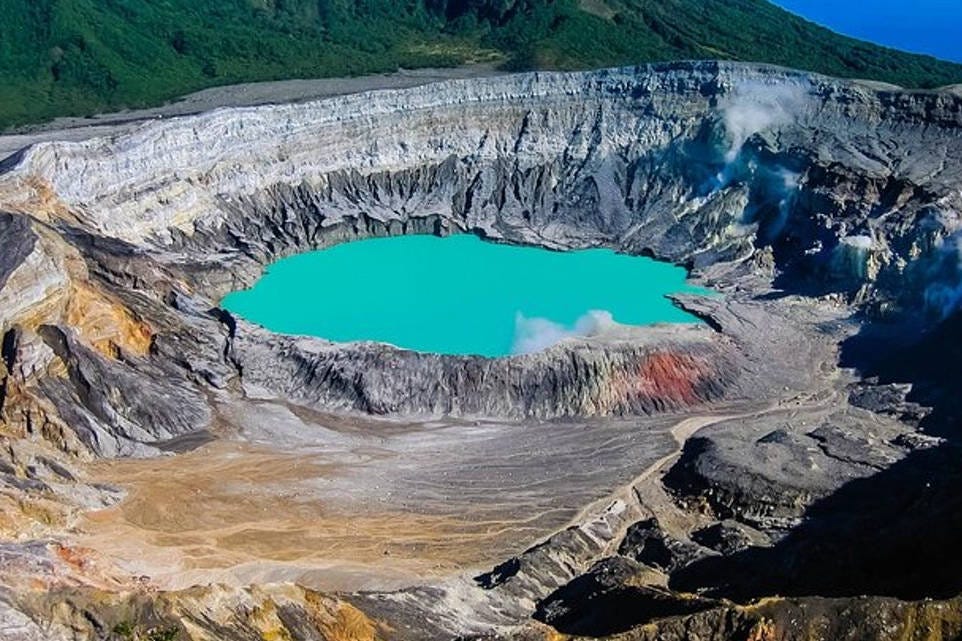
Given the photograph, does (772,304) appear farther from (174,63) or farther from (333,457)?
(174,63)

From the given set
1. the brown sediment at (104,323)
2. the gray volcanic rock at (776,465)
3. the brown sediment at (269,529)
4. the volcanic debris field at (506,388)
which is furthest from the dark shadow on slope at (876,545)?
A: the brown sediment at (104,323)

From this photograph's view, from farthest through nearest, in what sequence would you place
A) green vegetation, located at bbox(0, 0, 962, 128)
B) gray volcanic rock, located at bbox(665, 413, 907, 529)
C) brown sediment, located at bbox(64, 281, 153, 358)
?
green vegetation, located at bbox(0, 0, 962, 128)
brown sediment, located at bbox(64, 281, 153, 358)
gray volcanic rock, located at bbox(665, 413, 907, 529)

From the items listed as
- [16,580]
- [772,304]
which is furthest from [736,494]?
[16,580]

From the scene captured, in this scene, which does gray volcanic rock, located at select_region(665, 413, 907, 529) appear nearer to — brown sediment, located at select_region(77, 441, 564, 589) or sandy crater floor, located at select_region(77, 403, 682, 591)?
sandy crater floor, located at select_region(77, 403, 682, 591)

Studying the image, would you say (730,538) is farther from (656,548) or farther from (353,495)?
(353,495)

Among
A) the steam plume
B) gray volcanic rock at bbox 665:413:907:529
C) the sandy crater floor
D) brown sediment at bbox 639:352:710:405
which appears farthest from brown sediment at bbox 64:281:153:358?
gray volcanic rock at bbox 665:413:907:529

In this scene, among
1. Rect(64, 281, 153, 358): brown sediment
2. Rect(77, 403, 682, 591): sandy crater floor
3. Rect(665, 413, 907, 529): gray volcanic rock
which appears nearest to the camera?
Rect(77, 403, 682, 591): sandy crater floor
